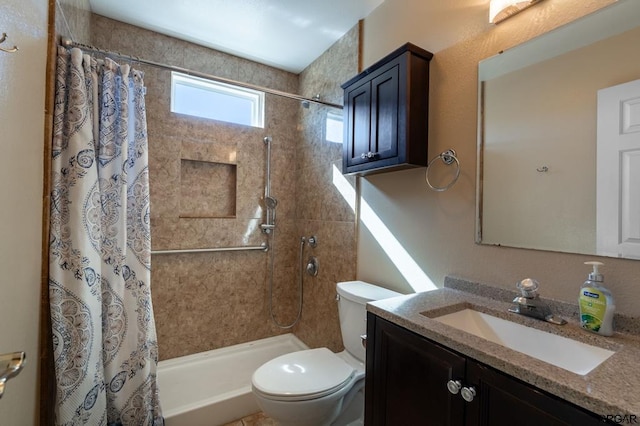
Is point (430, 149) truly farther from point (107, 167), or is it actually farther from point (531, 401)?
point (107, 167)

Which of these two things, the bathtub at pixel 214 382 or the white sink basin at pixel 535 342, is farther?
the bathtub at pixel 214 382

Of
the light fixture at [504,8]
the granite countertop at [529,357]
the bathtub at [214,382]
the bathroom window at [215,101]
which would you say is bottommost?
the bathtub at [214,382]

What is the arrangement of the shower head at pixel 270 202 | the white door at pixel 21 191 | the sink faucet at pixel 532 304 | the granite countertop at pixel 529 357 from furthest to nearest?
the shower head at pixel 270 202 → the sink faucet at pixel 532 304 → the white door at pixel 21 191 → the granite countertop at pixel 529 357

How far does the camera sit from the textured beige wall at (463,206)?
974 millimetres

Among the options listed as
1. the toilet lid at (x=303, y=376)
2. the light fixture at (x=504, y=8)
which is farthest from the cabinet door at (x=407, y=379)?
the light fixture at (x=504, y=8)

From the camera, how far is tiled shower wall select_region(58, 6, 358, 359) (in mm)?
2111

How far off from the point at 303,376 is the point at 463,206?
1.11m

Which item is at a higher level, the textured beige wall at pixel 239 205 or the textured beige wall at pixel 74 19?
the textured beige wall at pixel 74 19

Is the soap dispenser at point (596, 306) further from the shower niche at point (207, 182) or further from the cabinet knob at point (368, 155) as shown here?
the shower niche at point (207, 182)

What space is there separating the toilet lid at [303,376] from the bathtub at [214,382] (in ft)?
1.73

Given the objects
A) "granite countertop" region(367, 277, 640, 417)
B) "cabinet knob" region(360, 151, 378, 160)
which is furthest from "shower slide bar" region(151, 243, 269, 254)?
"granite countertop" region(367, 277, 640, 417)

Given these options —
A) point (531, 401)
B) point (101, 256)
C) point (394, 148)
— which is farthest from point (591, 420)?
point (101, 256)

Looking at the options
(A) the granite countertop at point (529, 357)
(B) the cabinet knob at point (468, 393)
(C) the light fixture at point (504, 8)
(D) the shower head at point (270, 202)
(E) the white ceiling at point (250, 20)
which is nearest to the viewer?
(A) the granite countertop at point (529, 357)

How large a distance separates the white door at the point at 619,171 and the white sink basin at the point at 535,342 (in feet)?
1.03
